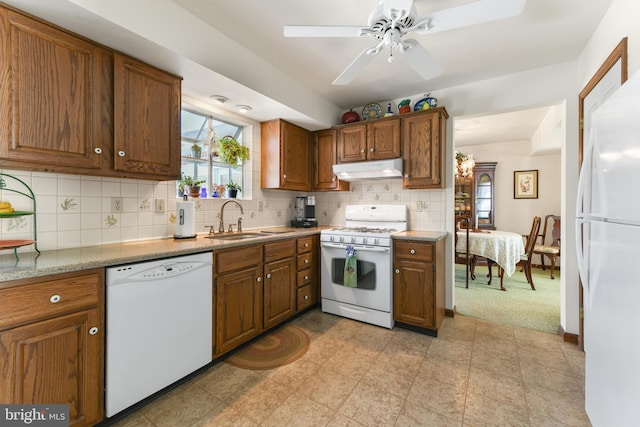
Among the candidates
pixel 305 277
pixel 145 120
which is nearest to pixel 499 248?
pixel 305 277

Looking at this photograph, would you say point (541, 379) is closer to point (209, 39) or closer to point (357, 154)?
point (357, 154)

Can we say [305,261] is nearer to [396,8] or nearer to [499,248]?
[396,8]

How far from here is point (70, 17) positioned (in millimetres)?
1411

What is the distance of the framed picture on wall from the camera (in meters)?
5.41

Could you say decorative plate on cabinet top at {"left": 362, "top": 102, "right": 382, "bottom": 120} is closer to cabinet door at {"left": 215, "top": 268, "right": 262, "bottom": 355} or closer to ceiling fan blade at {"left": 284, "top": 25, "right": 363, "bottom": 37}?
ceiling fan blade at {"left": 284, "top": 25, "right": 363, "bottom": 37}

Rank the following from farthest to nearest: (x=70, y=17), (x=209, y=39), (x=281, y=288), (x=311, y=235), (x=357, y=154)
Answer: (x=357, y=154), (x=311, y=235), (x=281, y=288), (x=209, y=39), (x=70, y=17)

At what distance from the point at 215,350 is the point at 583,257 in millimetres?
2365

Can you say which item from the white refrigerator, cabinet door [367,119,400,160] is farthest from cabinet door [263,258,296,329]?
the white refrigerator

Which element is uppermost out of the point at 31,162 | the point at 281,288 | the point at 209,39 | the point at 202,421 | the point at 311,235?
the point at 209,39

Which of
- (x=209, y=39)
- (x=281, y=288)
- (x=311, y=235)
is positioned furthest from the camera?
(x=311, y=235)

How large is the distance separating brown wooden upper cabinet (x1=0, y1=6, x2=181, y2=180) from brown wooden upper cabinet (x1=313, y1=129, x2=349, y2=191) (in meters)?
1.88

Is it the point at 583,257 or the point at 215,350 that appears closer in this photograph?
the point at 583,257

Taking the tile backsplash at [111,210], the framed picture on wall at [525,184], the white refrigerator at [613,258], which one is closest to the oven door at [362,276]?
the tile backsplash at [111,210]

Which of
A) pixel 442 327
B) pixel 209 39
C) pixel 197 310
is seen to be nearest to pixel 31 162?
pixel 197 310
